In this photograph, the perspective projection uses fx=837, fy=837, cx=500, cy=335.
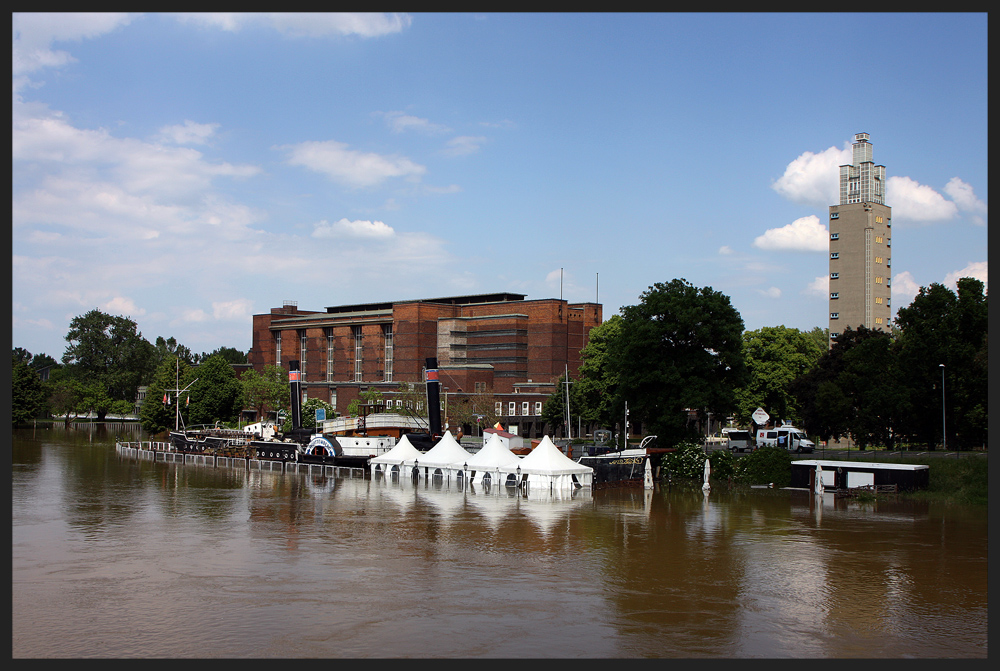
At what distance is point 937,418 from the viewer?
170 feet

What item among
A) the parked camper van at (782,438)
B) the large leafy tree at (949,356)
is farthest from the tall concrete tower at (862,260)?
the large leafy tree at (949,356)

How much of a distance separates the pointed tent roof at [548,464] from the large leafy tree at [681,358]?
11.5 m

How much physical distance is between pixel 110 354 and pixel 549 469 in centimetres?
11737

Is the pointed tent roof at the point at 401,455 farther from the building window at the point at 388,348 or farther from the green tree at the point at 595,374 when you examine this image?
the building window at the point at 388,348

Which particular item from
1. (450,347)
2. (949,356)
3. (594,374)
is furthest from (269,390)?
(949,356)

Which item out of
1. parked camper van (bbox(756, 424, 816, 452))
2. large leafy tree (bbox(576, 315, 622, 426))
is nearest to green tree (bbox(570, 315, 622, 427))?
large leafy tree (bbox(576, 315, 622, 426))

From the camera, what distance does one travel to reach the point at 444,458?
44.7m

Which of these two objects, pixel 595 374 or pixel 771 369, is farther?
pixel 595 374

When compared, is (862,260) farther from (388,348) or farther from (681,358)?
(681,358)

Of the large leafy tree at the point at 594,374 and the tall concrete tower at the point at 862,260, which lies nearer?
the large leafy tree at the point at 594,374

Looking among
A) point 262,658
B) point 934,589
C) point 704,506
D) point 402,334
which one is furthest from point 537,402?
point 262,658

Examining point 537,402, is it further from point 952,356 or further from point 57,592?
point 57,592

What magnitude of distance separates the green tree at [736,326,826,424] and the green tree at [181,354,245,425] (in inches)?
2248

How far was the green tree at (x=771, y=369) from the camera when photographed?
7350cm
